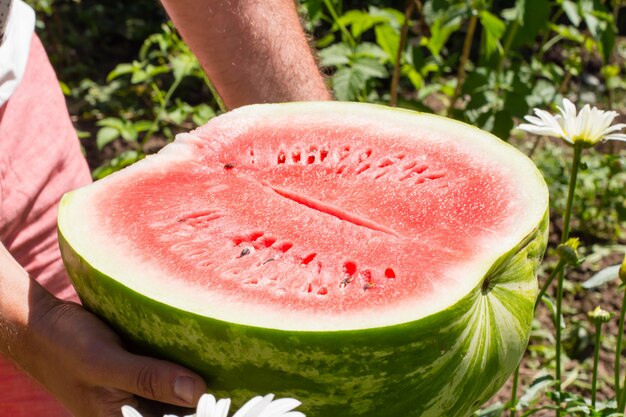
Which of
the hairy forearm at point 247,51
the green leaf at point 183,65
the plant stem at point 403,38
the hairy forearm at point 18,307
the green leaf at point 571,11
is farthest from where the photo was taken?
the green leaf at point 183,65

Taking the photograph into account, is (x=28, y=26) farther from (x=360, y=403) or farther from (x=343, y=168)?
(x=360, y=403)

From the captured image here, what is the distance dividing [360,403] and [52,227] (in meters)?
1.06

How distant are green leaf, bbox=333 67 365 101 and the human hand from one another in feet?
4.65

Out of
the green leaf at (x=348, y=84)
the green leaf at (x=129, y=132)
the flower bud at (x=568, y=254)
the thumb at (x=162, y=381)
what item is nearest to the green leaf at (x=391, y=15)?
the green leaf at (x=348, y=84)

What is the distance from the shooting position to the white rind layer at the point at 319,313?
3.47 feet

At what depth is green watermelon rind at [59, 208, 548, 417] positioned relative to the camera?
1.03m

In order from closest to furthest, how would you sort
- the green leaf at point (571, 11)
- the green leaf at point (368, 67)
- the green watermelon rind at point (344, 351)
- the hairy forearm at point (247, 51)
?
1. the green watermelon rind at point (344, 351)
2. the hairy forearm at point (247, 51)
3. the green leaf at point (368, 67)
4. the green leaf at point (571, 11)

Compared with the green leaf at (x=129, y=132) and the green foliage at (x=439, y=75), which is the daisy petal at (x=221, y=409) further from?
the green leaf at (x=129, y=132)

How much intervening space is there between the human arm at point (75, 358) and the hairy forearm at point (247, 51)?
1.96 ft

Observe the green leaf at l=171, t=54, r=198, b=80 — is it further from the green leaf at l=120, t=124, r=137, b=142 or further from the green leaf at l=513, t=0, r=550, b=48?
the green leaf at l=513, t=0, r=550, b=48

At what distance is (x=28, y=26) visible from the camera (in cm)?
178

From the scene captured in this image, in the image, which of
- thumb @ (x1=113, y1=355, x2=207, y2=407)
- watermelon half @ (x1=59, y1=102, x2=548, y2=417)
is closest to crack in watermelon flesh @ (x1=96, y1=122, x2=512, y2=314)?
Result: watermelon half @ (x1=59, y1=102, x2=548, y2=417)

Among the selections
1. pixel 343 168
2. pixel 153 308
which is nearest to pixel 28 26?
pixel 343 168

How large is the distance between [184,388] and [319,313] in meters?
0.19
